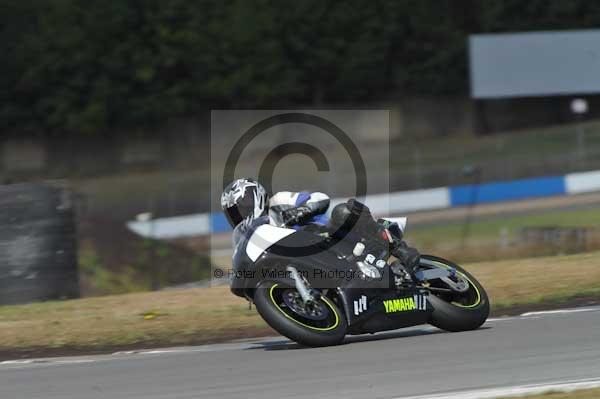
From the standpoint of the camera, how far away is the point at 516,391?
235 inches

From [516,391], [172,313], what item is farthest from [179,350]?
[516,391]

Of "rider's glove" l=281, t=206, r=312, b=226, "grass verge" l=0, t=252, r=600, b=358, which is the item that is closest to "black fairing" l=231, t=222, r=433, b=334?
"rider's glove" l=281, t=206, r=312, b=226

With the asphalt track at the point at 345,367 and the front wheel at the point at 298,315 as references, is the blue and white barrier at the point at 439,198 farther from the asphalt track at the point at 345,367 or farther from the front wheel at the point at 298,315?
the front wheel at the point at 298,315

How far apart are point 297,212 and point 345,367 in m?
1.41

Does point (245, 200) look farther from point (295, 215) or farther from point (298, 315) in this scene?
point (298, 315)

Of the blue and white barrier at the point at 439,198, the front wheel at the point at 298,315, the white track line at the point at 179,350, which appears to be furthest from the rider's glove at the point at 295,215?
the blue and white barrier at the point at 439,198

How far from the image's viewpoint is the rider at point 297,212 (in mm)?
7824

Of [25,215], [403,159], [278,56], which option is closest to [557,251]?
[25,215]

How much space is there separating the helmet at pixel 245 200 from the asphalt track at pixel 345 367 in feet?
3.64

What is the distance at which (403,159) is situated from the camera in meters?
38.1

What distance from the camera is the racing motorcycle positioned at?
767 centimetres

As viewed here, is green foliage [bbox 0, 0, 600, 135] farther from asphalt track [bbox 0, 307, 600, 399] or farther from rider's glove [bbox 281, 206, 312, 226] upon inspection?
rider's glove [bbox 281, 206, 312, 226]

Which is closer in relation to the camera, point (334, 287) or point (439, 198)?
point (334, 287)

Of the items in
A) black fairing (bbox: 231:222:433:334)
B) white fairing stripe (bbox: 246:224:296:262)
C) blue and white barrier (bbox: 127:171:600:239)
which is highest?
white fairing stripe (bbox: 246:224:296:262)
